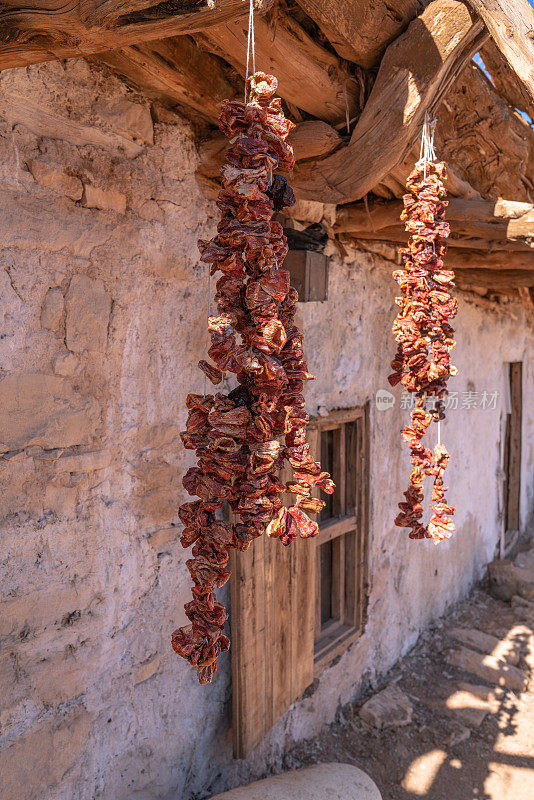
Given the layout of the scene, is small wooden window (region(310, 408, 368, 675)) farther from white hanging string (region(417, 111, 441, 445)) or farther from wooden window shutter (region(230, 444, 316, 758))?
white hanging string (region(417, 111, 441, 445))

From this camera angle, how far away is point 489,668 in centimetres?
372

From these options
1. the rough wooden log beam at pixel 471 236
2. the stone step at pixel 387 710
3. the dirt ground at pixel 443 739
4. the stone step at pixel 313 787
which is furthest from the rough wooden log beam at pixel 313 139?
the stone step at pixel 387 710

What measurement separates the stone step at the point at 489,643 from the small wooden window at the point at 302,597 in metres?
1.40

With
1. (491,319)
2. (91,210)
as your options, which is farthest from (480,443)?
(91,210)

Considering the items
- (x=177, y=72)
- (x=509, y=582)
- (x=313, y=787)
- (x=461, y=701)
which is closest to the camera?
(x=177, y=72)

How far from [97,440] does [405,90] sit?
1.35m

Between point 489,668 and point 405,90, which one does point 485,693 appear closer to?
point 489,668

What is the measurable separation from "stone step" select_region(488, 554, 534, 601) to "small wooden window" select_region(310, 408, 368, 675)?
2364mm

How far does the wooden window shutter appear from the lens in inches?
79.7

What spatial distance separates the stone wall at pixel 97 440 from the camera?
1.40 m

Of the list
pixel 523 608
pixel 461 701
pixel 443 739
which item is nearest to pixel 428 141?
pixel 443 739

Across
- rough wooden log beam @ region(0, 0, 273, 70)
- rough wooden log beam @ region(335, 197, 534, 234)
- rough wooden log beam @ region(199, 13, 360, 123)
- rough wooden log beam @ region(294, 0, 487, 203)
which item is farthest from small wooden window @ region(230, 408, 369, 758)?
rough wooden log beam @ region(0, 0, 273, 70)

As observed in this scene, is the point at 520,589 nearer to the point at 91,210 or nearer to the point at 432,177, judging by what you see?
the point at 432,177

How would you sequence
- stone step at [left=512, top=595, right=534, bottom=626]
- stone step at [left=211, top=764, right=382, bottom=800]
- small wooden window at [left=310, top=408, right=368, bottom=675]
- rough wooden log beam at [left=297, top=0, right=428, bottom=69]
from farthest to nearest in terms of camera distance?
stone step at [left=512, top=595, right=534, bottom=626]
small wooden window at [left=310, top=408, right=368, bottom=675]
stone step at [left=211, top=764, right=382, bottom=800]
rough wooden log beam at [left=297, top=0, right=428, bottom=69]
